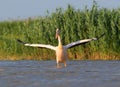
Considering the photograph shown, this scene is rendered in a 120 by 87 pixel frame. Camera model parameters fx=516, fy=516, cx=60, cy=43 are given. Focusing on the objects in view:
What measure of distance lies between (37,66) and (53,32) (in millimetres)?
4139

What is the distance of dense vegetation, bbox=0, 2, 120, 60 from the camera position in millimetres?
21625

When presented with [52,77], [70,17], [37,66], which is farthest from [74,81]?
[70,17]

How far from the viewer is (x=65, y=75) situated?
15.3m

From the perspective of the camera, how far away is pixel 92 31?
72.1 ft

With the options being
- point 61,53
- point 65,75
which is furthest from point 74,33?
point 65,75

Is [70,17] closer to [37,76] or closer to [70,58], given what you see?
[70,58]

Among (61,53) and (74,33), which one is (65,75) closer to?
(61,53)

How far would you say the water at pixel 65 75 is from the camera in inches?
523

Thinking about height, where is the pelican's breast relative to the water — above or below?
above

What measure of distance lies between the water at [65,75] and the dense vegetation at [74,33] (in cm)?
194

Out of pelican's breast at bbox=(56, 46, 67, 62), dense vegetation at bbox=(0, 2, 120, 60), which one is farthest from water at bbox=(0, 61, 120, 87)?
dense vegetation at bbox=(0, 2, 120, 60)

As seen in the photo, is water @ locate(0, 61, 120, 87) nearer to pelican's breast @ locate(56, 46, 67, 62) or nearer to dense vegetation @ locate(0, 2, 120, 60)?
pelican's breast @ locate(56, 46, 67, 62)

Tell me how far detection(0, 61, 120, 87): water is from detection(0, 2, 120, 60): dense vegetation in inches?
76.3

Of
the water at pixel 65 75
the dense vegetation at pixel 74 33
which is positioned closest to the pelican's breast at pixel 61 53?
the water at pixel 65 75
